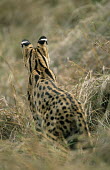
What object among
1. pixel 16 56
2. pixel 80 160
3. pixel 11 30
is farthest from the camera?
pixel 11 30

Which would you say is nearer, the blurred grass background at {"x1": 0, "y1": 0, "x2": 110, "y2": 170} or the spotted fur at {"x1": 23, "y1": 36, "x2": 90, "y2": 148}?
the blurred grass background at {"x1": 0, "y1": 0, "x2": 110, "y2": 170}

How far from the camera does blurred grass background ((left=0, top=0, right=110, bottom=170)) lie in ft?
12.3

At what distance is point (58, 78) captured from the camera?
6.99 metres

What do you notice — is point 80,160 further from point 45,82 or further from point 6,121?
point 6,121

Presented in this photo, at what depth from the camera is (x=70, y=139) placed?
3.97m

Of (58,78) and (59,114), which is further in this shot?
(58,78)

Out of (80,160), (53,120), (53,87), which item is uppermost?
(53,87)

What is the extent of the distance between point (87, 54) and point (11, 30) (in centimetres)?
386

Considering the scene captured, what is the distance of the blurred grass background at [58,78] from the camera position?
3.74 metres

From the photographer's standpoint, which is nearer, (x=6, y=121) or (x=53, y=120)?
(x=53, y=120)

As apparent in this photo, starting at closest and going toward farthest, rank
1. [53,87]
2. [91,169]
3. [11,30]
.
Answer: [91,169] < [53,87] < [11,30]

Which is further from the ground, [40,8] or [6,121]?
[40,8]

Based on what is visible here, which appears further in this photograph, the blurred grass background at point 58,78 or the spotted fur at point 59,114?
the spotted fur at point 59,114

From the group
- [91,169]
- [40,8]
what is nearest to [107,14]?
[40,8]
